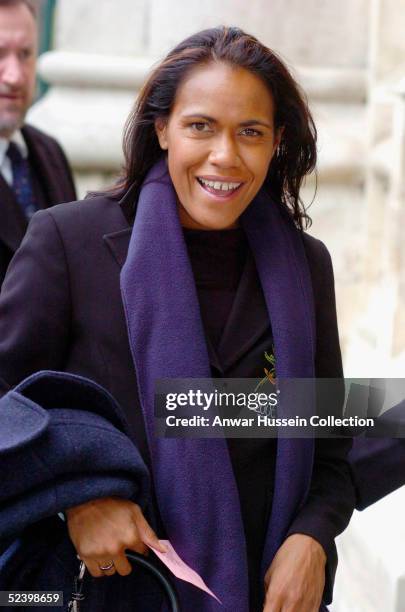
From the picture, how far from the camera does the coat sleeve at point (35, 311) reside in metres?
1.94

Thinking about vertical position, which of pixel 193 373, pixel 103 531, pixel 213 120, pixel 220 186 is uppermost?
pixel 213 120

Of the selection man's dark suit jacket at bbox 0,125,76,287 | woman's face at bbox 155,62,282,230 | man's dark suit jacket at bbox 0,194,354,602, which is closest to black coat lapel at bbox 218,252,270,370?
man's dark suit jacket at bbox 0,194,354,602

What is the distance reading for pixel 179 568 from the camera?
1867 mm

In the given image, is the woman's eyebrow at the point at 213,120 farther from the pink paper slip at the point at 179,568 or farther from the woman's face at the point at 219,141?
the pink paper slip at the point at 179,568

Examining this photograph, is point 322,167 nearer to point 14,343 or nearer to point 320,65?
point 320,65

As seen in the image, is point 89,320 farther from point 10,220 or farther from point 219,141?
point 10,220

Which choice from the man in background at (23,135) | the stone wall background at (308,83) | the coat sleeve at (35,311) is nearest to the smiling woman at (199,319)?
the coat sleeve at (35,311)

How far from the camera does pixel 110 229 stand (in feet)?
6.82

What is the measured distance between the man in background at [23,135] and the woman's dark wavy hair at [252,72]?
1389 millimetres

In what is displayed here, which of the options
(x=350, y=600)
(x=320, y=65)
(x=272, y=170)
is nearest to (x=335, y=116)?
(x=320, y=65)

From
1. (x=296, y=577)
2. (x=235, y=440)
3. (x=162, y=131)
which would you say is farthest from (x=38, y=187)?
(x=296, y=577)

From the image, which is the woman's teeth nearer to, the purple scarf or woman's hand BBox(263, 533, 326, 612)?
the purple scarf

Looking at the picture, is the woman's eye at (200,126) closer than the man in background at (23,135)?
Yes

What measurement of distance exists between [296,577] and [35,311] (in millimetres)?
616
